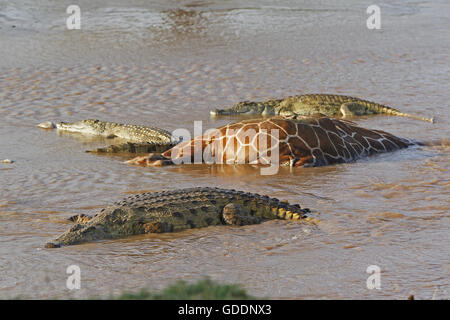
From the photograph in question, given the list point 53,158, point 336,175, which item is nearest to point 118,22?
point 53,158

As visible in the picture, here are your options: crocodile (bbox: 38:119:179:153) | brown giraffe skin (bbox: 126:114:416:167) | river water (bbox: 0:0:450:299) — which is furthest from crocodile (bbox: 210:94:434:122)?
brown giraffe skin (bbox: 126:114:416:167)

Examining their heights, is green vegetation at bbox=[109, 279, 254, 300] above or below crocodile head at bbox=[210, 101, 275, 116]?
below

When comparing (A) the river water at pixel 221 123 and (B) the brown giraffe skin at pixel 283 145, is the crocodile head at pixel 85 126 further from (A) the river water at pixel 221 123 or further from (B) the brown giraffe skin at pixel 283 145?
(B) the brown giraffe skin at pixel 283 145

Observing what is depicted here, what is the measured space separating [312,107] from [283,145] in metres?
3.88

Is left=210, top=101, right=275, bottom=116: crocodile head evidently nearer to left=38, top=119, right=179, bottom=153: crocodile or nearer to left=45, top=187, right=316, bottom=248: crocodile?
left=38, top=119, right=179, bottom=153: crocodile

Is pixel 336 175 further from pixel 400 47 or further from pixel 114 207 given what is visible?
pixel 400 47

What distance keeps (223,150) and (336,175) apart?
4.98 ft

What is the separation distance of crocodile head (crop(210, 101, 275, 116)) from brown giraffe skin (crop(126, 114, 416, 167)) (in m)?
2.71

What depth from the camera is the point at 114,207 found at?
6.88 meters

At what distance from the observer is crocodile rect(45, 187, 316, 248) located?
6.74m

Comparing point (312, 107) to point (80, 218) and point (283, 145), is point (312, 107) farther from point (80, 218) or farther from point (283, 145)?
point (80, 218)

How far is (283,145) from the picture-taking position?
31.4ft

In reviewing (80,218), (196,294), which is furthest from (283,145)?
(196,294)

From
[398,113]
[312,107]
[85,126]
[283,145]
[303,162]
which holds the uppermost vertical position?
[312,107]
